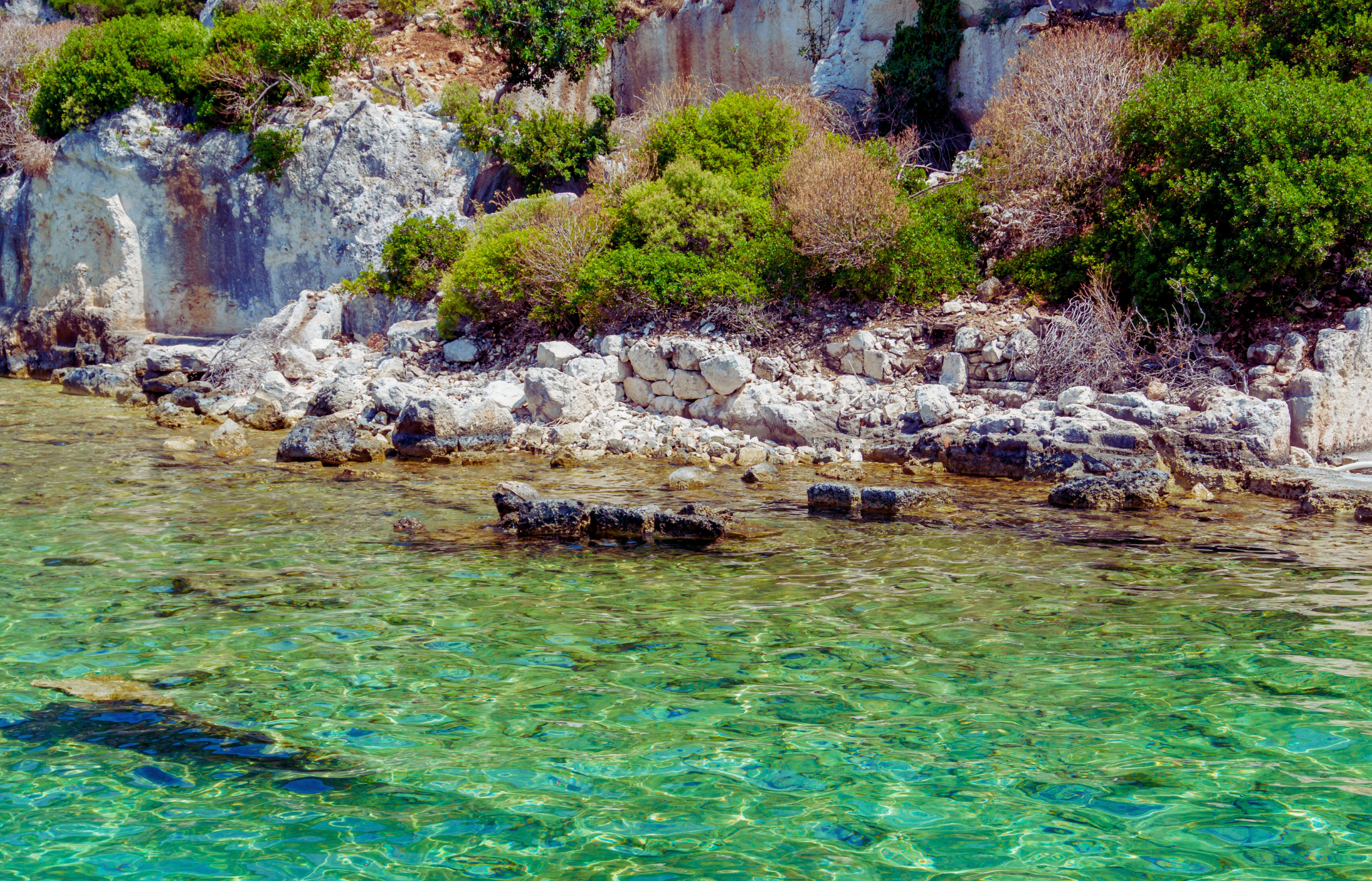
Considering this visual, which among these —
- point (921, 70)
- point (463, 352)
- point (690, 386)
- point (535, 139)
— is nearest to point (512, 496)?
point (690, 386)

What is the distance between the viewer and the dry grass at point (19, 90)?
2686 cm

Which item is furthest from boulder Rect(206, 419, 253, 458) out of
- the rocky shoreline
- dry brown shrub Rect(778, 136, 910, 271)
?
dry brown shrub Rect(778, 136, 910, 271)

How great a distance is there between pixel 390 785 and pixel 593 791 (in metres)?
0.97

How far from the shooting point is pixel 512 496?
404 inches

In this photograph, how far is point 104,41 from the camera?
2525 cm

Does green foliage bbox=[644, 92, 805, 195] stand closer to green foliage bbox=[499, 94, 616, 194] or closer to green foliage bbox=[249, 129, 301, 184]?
green foliage bbox=[499, 94, 616, 194]

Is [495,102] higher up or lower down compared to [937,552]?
higher up

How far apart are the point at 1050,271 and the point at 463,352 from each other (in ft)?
35.4

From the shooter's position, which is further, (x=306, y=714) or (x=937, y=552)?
(x=937, y=552)

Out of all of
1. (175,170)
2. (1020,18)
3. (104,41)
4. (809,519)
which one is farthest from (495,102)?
(809,519)

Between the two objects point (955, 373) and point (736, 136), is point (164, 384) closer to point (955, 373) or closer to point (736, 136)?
point (736, 136)

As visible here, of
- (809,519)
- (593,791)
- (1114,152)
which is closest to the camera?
(593,791)

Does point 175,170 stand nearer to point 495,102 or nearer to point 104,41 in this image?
point 104,41

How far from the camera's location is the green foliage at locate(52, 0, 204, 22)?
30.5 metres
